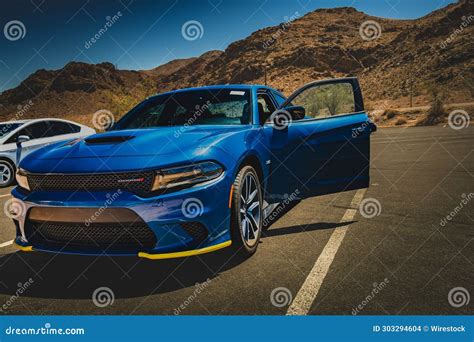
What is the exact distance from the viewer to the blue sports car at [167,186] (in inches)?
119

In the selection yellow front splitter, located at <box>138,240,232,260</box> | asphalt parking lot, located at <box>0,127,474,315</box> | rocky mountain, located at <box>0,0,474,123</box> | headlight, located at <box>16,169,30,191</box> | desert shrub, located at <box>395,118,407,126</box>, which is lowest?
asphalt parking lot, located at <box>0,127,474,315</box>

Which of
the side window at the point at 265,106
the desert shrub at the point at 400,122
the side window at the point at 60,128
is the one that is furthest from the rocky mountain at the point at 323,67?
the side window at the point at 265,106

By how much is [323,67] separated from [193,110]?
92169 mm

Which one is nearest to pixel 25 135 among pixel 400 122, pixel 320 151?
pixel 320 151

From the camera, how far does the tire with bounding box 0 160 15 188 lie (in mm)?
9867

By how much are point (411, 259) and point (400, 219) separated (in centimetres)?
142

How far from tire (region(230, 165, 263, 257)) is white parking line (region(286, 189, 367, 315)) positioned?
0.64m

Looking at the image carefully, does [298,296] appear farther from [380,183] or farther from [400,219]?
[380,183]

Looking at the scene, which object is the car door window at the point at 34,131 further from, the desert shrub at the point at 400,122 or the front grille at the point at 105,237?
the desert shrub at the point at 400,122

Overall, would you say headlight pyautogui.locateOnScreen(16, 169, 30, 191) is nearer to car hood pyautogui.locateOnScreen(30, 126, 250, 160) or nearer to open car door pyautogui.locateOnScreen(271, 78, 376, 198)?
car hood pyautogui.locateOnScreen(30, 126, 250, 160)

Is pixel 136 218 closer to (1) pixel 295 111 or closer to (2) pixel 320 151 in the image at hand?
(1) pixel 295 111

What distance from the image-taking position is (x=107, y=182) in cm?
306

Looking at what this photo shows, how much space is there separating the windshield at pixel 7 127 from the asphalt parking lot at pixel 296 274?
19.5 feet

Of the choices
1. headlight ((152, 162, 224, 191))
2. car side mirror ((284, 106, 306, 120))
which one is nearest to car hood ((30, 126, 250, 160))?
headlight ((152, 162, 224, 191))
